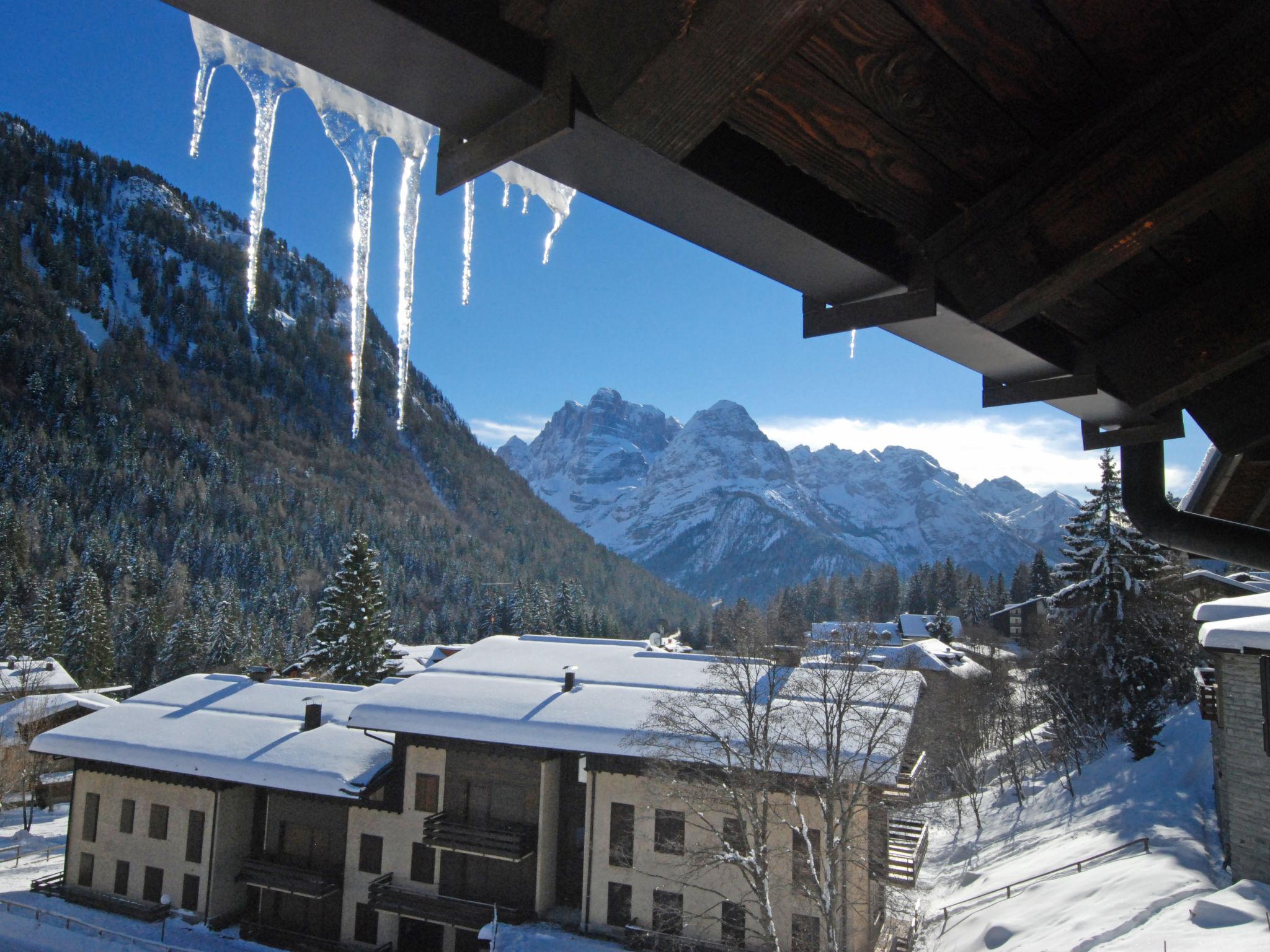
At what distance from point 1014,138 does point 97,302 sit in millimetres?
240870

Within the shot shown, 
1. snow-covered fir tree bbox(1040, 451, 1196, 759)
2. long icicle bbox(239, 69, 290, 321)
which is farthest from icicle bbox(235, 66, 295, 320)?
snow-covered fir tree bbox(1040, 451, 1196, 759)

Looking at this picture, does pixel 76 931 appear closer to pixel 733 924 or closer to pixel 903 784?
pixel 733 924

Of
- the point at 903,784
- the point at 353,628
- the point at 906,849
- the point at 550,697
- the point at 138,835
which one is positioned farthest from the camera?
the point at 353,628

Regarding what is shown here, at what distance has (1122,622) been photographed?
91.3ft

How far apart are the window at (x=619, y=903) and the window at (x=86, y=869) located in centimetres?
1568

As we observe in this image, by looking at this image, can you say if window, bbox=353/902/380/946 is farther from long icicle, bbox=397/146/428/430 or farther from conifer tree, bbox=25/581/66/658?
conifer tree, bbox=25/581/66/658

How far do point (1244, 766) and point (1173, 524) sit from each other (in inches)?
697

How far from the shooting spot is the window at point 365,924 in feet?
60.8

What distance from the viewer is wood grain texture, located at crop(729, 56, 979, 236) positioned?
1374 mm

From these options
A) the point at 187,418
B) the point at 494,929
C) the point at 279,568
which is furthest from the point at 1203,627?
the point at 187,418

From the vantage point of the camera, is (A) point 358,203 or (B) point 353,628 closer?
(A) point 358,203

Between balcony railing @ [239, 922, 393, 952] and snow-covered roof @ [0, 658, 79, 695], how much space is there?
96.8ft

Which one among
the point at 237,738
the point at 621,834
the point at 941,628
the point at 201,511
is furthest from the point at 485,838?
the point at 201,511

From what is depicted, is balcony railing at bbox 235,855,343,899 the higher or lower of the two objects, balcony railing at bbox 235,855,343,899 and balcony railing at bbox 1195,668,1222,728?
the lower
